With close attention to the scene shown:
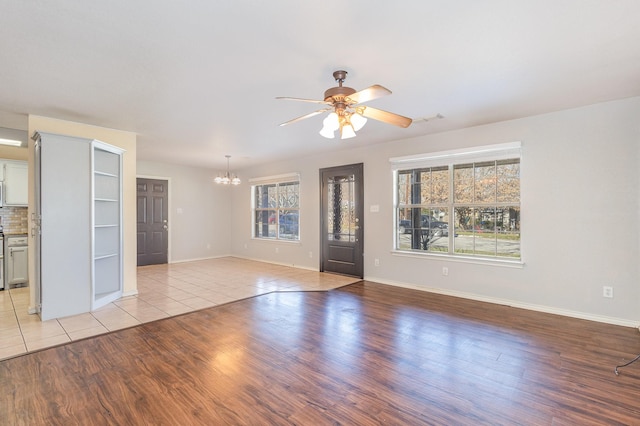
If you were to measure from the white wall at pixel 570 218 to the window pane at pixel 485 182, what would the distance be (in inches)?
13.9

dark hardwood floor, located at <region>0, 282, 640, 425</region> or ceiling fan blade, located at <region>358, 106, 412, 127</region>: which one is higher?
ceiling fan blade, located at <region>358, 106, 412, 127</region>

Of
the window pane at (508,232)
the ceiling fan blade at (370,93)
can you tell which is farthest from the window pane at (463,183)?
the ceiling fan blade at (370,93)

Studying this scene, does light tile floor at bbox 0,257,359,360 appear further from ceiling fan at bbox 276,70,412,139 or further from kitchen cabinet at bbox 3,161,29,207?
ceiling fan at bbox 276,70,412,139

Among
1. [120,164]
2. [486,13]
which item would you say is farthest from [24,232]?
[486,13]

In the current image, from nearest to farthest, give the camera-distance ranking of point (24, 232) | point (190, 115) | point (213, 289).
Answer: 1. point (190, 115)
2. point (213, 289)
3. point (24, 232)

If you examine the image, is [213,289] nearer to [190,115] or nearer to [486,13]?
[190,115]

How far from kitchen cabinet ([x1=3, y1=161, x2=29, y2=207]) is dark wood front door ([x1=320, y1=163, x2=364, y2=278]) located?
5.27 meters

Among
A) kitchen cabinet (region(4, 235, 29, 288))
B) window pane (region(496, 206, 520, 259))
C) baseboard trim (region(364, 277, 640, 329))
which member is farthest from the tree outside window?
kitchen cabinet (region(4, 235, 29, 288))

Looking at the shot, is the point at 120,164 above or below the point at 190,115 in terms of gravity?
below

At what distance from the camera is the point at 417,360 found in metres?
2.59

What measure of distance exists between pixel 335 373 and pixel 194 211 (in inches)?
269

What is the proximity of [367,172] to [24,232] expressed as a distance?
621cm

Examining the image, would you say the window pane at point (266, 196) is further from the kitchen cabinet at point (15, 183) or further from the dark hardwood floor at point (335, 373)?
the kitchen cabinet at point (15, 183)

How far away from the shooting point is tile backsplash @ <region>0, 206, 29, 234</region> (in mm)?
5266
